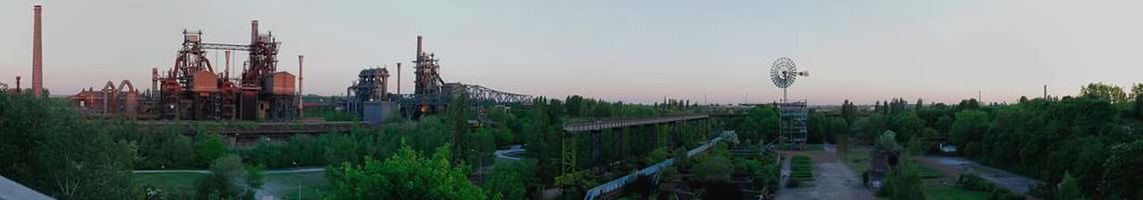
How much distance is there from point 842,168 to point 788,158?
28.5 ft

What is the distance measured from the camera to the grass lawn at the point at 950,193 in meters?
35.3

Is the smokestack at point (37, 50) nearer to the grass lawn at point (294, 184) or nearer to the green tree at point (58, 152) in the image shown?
the grass lawn at point (294, 184)

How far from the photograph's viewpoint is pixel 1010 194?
34.2 meters

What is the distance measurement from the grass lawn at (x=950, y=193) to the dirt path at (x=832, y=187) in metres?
2.57

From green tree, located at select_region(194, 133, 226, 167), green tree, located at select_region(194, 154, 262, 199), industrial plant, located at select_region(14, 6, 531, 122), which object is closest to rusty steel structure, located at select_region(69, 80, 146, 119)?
industrial plant, located at select_region(14, 6, 531, 122)

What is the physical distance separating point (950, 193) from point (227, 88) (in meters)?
47.1

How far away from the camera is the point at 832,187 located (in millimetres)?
39406

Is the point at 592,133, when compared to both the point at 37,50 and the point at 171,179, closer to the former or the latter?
the point at 171,179

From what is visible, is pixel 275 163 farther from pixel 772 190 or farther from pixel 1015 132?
pixel 1015 132

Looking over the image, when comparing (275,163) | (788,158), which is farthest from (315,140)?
(788,158)

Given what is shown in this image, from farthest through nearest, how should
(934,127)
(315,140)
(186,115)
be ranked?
(934,127) < (186,115) < (315,140)

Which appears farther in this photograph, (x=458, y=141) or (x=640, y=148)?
(x=640, y=148)

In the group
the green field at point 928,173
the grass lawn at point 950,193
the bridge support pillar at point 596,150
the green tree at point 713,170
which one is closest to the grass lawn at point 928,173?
the green field at point 928,173

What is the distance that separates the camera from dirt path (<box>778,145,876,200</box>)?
117 ft
